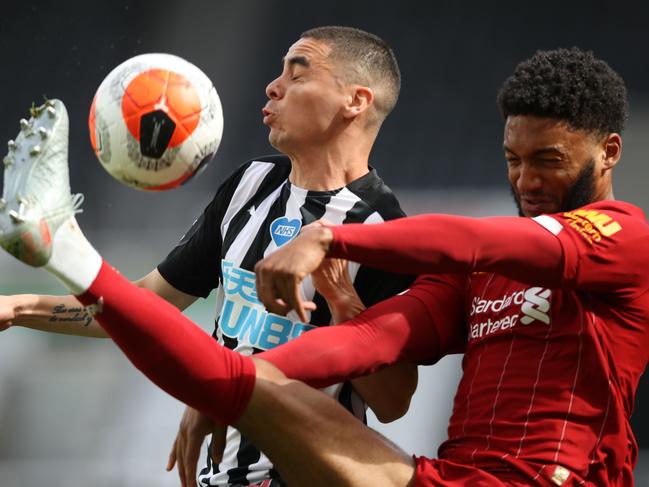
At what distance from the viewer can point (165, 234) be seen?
21.3 feet

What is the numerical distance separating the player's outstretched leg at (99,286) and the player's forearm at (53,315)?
0.84m

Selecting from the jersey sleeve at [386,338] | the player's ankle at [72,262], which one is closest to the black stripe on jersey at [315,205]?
the jersey sleeve at [386,338]

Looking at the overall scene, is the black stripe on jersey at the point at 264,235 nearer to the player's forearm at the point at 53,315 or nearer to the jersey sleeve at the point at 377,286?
the jersey sleeve at the point at 377,286

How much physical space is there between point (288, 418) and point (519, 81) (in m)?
1.23

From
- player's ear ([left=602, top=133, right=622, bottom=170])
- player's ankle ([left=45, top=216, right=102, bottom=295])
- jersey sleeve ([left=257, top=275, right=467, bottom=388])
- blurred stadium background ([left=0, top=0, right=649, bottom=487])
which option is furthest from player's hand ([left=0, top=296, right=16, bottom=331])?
blurred stadium background ([left=0, top=0, right=649, bottom=487])

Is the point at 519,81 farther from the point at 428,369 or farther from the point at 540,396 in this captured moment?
the point at 428,369

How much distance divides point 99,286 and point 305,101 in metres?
1.25

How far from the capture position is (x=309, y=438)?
2791 millimetres

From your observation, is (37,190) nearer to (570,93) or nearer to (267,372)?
(267,372)

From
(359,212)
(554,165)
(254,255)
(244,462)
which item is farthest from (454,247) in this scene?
(244,462)

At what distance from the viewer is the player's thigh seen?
276 centimetres

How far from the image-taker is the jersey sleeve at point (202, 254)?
3711mm

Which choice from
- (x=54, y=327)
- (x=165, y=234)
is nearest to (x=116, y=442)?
(x=165, y=234)

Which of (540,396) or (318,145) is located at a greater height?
(318,145)
